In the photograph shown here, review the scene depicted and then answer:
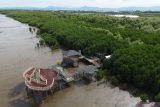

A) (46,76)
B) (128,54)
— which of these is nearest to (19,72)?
(46,76)

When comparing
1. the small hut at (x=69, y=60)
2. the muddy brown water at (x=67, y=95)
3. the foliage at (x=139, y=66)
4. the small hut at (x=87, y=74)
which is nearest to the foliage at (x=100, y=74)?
the small hut at (x=87, y=74)

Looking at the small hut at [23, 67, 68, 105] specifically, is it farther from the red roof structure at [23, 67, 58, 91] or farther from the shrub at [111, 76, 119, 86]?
the shrub at [111, 76, 119, 86]

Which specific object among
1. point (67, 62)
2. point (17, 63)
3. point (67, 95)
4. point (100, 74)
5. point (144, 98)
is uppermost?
point (144, 98)

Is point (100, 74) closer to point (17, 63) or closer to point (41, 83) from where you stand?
point (41, 83)

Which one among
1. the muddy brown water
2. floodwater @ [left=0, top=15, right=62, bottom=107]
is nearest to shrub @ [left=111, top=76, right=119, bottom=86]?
the muddy brown water

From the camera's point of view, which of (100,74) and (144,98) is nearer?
(144,98)

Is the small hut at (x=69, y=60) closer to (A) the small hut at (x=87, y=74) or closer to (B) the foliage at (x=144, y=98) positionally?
(A) the small hut at (x=87, y=74)

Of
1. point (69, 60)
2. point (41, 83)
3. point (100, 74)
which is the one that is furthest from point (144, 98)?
point (69, 60)

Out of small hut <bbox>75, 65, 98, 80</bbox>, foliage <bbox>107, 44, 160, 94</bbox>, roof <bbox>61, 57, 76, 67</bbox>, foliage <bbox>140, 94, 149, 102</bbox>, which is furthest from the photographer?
roof <bbox>61, 57, 76, 67</bbox>
